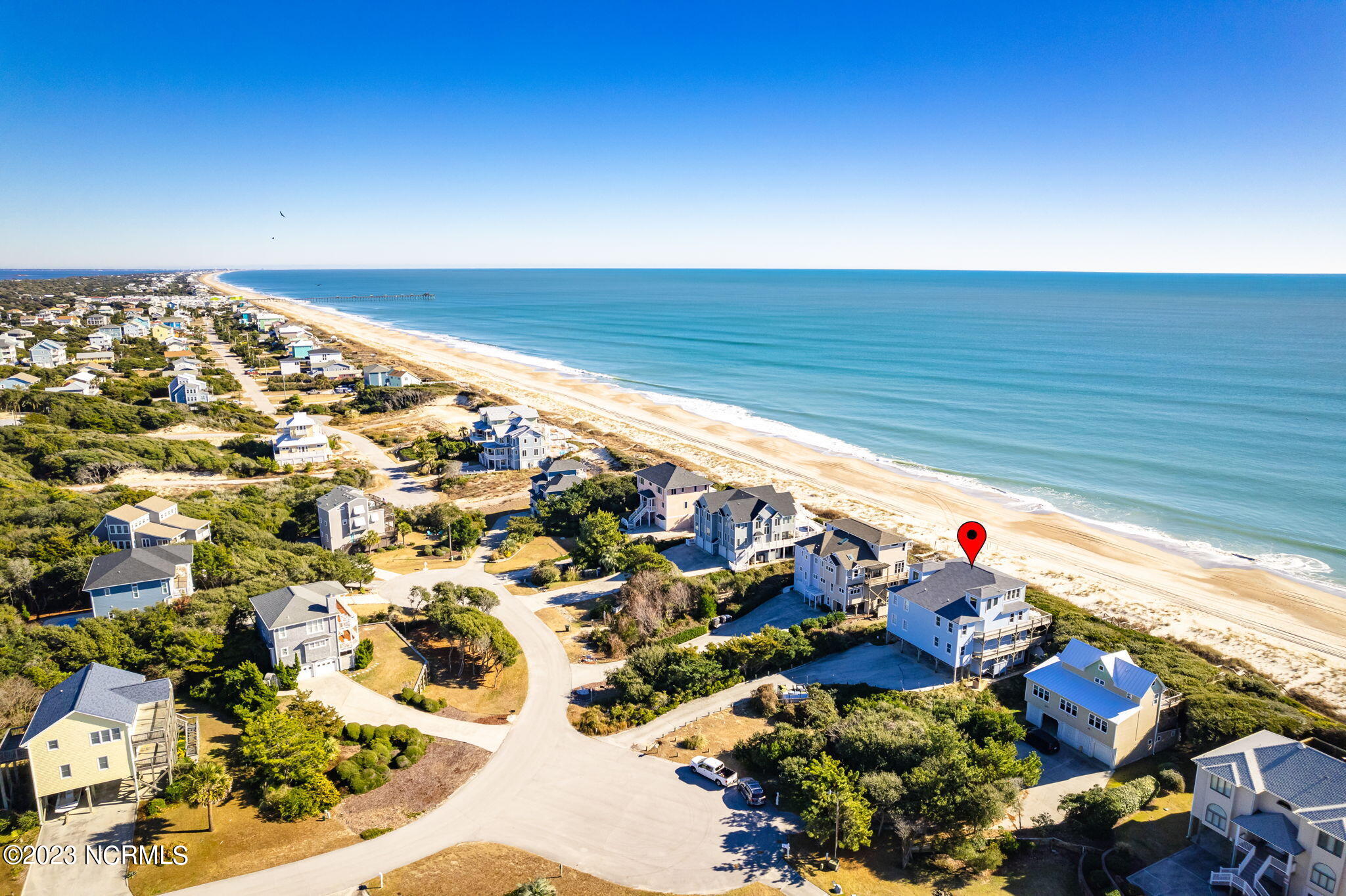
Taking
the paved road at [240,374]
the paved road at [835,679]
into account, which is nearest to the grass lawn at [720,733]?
the paved road at [835,679]

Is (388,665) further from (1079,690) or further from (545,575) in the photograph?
(1079,690)

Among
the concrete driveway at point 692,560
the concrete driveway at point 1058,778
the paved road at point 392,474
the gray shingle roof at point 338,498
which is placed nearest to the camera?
the concrete driveway at point 1058,778

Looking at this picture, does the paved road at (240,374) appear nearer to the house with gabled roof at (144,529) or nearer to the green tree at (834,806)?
the house with gabled roof at (144,529)

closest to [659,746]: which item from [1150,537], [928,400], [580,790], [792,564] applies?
[580,790]

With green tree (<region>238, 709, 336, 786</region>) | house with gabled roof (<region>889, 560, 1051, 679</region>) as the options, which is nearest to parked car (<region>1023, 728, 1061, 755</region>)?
house with gabled roof (<region>889, 560, 1051, 679</region>)

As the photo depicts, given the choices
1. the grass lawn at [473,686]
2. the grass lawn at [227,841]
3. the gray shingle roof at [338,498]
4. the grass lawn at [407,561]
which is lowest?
the grass lawn at [473,686]

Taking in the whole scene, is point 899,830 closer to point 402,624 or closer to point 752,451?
point 402,624
